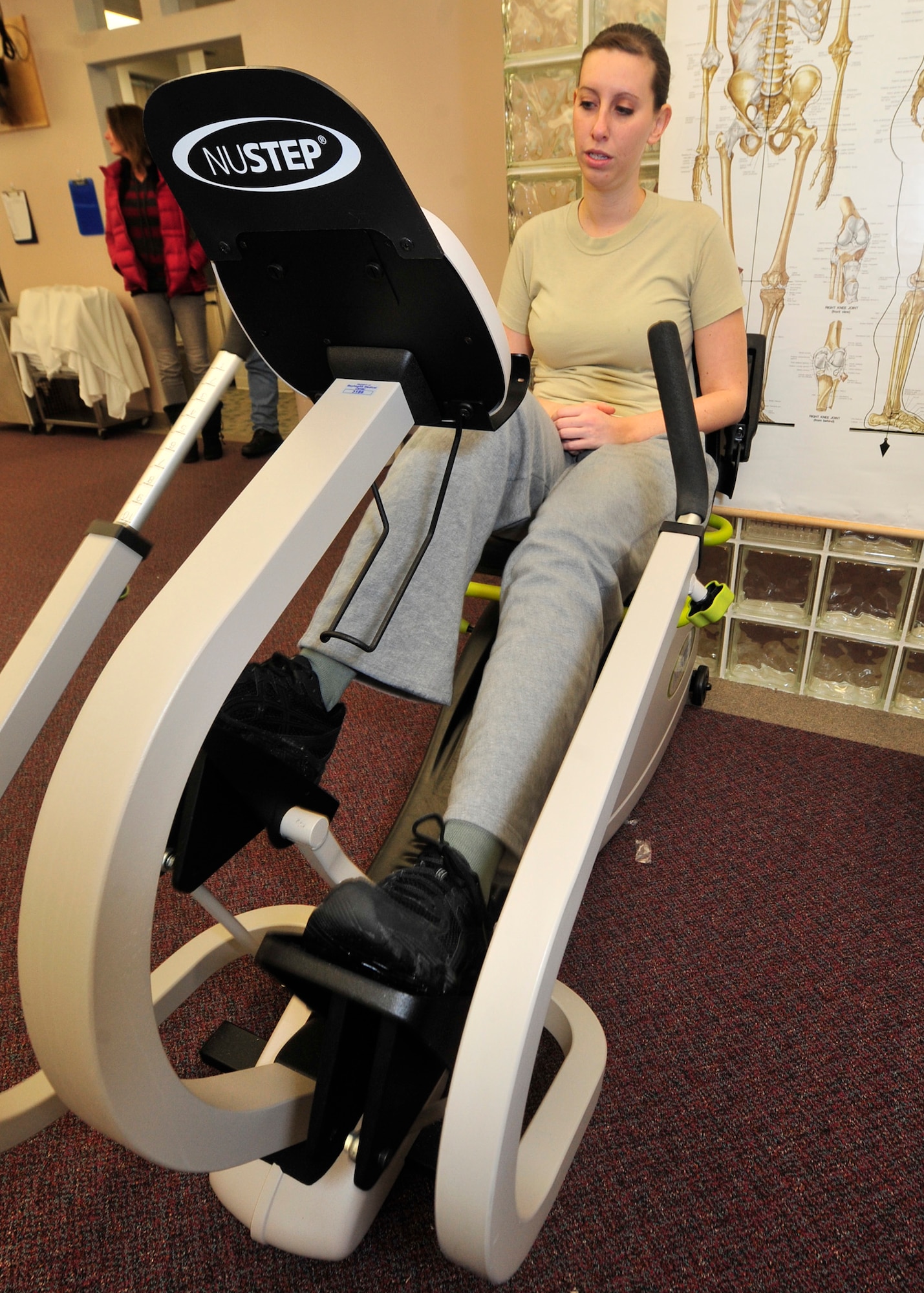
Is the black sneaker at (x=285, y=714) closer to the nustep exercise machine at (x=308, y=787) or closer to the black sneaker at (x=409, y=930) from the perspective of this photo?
the nustep exercise machine at (x=308, y=787)

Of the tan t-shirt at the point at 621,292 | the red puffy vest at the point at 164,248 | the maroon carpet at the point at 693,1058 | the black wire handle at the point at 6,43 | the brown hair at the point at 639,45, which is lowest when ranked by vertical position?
the maroon carpet at the point at 693,1058

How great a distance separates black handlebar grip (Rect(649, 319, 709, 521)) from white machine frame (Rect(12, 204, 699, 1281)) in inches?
7.1

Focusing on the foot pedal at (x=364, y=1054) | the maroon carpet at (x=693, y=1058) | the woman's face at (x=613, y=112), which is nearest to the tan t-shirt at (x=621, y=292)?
the woman's face at (x=613, y=112)

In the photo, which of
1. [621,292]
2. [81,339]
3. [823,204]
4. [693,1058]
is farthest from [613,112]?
[81,339]

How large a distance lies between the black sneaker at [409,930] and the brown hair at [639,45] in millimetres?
1374

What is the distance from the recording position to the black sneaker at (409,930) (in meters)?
0.63

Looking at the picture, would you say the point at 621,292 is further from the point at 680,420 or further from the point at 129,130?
the point at 129,130

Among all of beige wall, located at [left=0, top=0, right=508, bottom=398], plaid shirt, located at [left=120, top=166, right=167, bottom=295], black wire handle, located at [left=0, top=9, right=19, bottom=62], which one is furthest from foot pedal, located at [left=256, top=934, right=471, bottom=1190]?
black wire handle, located at [left=0, top=9, right=19, bottom=62]

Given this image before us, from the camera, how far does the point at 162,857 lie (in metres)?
0.58

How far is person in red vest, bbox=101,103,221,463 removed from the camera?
3.65 meters

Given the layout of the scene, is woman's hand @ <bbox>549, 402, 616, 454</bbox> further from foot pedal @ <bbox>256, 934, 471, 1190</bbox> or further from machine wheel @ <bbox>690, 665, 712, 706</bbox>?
foot pedal @ <bbox>256, 934, 471, 1190</bbox>

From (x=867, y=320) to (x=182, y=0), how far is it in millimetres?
3855

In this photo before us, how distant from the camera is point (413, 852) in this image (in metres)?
1.18

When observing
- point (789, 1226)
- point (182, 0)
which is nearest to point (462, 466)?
point (789, 1226)
